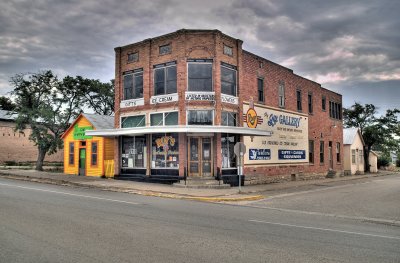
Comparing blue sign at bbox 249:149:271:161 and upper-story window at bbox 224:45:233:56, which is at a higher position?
upper-story window at bbox 224:45:233:56

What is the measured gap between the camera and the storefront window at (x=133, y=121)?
24478 mm

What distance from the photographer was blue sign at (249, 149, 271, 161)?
24906mm

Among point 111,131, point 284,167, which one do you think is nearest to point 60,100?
point 111,131

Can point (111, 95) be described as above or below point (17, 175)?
above

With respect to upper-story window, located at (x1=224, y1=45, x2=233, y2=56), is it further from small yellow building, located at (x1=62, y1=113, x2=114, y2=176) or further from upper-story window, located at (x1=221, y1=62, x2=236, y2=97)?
small yellow building, located at (x1=62, y1=113, x2=114, y2=176)

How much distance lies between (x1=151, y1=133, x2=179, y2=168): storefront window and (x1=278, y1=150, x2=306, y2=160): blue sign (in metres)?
9.64

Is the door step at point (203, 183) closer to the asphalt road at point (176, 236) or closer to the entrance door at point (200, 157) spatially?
the entrance door at point (200, 157)

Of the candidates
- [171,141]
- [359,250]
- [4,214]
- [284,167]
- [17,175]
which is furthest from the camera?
[284,167]

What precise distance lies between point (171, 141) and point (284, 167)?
10660 mm

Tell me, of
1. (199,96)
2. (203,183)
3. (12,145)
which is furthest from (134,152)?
(12,145)

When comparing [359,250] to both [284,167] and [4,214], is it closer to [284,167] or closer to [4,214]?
[4,214]

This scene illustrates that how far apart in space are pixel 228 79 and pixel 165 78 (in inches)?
163

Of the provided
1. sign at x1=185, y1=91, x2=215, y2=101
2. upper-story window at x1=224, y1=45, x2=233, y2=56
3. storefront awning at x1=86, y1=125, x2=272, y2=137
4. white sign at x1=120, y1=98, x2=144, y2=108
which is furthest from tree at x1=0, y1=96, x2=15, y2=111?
upper-story window at x1=224, y1=45, x2=233, y2=56

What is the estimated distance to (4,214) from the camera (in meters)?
9.94
